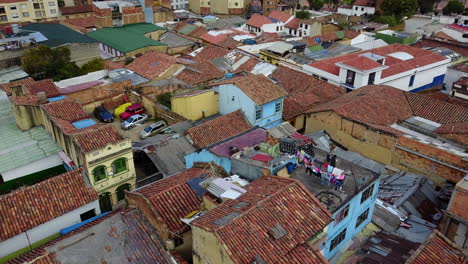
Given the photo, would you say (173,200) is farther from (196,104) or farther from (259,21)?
(259,21)

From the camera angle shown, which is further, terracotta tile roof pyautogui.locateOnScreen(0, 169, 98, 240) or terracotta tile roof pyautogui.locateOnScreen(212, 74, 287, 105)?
terracotta tile roof pyautogui.locateOnScreen(212, 74, 287, 105)

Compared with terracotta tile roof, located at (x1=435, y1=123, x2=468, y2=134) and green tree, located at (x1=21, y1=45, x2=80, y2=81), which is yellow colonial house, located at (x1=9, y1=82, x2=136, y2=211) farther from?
terracotta tile roof, located at (x1=435, y1=123, x2=468, y2=134)

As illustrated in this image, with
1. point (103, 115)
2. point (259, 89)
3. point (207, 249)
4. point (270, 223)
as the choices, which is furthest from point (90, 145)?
point (259, 89)

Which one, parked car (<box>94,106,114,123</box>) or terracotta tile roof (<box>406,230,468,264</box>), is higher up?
terracotta tile roof (<box>406,230,468,264</box>)

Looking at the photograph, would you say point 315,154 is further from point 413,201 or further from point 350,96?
point 350,96

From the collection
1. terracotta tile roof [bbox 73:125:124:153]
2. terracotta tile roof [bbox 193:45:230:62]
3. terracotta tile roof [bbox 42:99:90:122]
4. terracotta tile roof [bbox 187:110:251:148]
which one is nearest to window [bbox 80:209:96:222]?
terracotta tile roof [bbox 73:125:124:153]

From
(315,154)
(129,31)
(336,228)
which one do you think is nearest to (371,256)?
(336,228)
